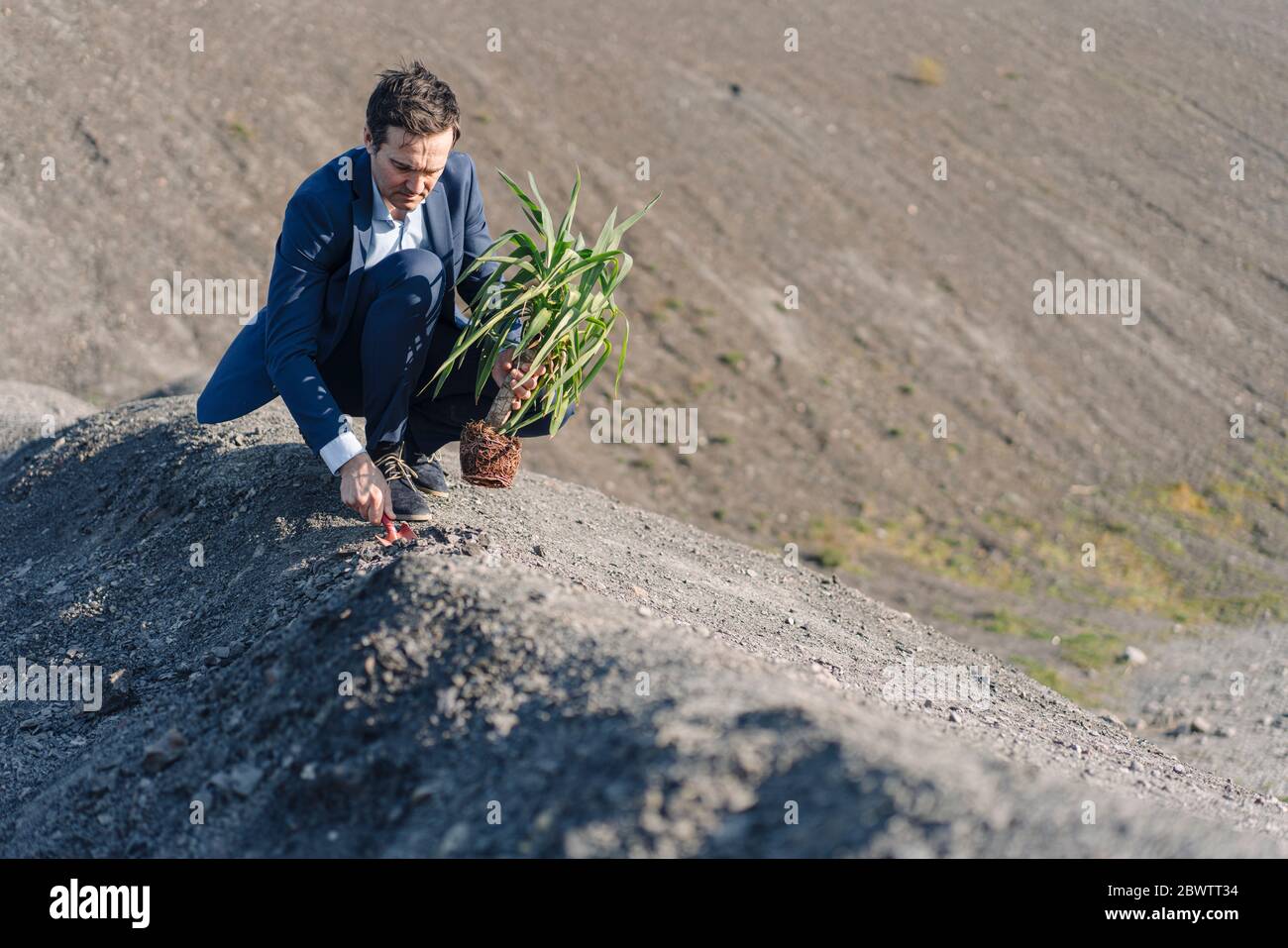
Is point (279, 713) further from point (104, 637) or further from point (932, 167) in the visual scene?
point (932, 167)

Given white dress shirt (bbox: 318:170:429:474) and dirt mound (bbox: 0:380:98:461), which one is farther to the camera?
dirt mound (bbox: 0:380:98:461)

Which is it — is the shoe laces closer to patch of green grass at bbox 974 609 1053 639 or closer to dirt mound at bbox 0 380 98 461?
dirt mound at bbox 0 380 98 461

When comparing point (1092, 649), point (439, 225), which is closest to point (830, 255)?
point (1092, 649)

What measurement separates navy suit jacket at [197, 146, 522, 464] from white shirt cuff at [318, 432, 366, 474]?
0.07ft

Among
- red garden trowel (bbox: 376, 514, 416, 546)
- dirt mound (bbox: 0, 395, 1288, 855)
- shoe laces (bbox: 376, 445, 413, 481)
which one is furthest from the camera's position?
shoe laces (bbox: 376, 445, 413, 481)

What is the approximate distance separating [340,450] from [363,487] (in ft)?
0.53

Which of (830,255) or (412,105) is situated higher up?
(830,255)

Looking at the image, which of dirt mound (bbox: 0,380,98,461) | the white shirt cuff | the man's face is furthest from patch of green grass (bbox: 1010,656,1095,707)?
dirt mound (bbox: 0,380,98,461)

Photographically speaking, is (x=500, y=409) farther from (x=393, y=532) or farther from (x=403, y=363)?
(x=393, y=532)

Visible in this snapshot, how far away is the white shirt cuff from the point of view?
11.6 feet

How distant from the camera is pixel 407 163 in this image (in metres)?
3.48

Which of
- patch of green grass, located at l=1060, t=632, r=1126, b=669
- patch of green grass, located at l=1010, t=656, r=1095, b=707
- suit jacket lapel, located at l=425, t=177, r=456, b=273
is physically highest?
suit jacket lapel, located at l=425, t=177, r=456, b=273

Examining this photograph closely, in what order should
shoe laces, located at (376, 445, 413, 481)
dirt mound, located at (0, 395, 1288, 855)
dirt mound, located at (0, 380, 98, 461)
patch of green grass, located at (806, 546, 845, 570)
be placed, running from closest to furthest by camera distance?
dirt mound, located at (0, 395, 1288, 855) < shoe laces, located at (376, 445, 413, 481) < dirt mound, located at (0, 380, 98, 461) < patch of green grass, located at (806, 546, 845, 570)

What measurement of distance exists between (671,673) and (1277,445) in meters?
10.9
